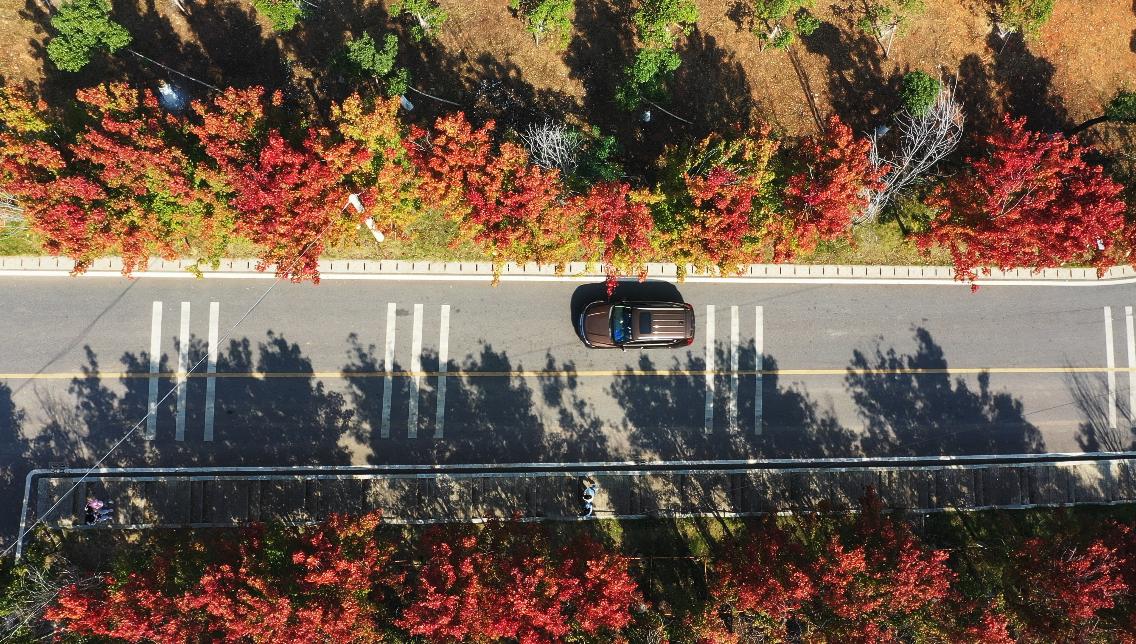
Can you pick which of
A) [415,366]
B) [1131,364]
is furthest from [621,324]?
[1131,364]

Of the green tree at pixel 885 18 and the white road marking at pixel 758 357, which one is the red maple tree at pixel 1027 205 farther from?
the white road marking at pixel 758 357

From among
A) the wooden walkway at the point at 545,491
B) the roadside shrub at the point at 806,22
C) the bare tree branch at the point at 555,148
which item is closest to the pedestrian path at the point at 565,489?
the wooden walkway at the point at 545,491

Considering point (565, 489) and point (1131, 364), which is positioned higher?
point (1131, 364)

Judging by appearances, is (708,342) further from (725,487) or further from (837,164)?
(837,164)

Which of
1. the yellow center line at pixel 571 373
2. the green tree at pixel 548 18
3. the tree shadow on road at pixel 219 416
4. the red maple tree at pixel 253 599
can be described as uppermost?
the green tree at pixel 548 18

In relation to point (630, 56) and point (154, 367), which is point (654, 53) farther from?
point (154, 367)

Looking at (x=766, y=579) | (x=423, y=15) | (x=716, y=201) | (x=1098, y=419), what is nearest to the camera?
(x=766, y=579)
